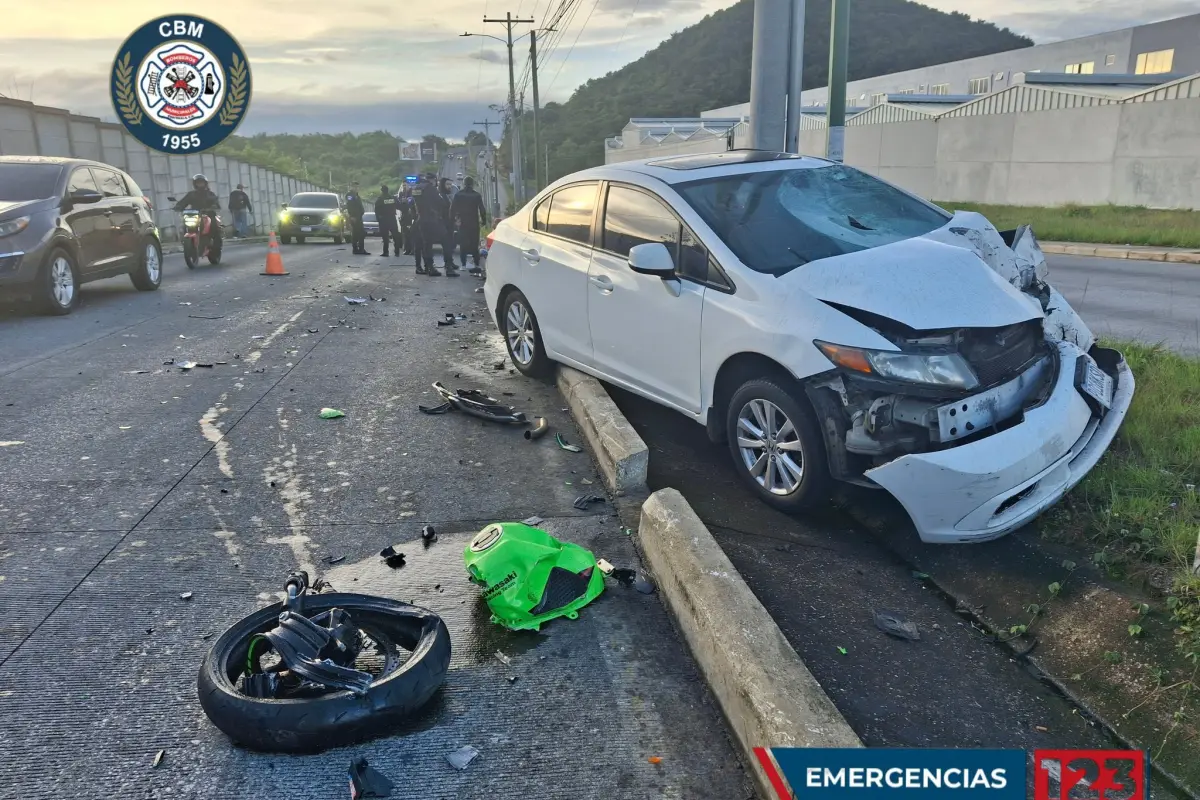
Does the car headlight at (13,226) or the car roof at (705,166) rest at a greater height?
the car roof at (705,166)

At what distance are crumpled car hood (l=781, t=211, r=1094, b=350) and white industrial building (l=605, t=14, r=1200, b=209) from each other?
13.3 m

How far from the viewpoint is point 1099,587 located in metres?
3.84

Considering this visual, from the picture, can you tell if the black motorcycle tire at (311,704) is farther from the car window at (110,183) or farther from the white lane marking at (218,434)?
the car window at (110,183)

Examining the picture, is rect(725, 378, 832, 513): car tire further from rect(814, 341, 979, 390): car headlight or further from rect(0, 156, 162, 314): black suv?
rect(0, 156, 162, 314): black suv

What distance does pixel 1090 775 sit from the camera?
2.88 m

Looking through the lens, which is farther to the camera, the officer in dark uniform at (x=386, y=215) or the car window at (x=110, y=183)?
the officer in dark uniform at (x=386, y=215)

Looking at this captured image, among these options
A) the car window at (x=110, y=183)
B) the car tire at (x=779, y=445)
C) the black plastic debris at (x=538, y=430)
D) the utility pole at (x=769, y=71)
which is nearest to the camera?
the car tire at (x=779, y=445)

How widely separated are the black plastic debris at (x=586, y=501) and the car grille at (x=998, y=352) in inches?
77.0

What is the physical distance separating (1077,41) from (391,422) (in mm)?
55121

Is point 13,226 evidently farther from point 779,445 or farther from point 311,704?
point 311,704

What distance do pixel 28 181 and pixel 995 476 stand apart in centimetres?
1107

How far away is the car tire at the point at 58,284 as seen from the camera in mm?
10227

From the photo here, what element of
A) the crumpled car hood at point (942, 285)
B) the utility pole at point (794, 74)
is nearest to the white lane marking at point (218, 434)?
the crumpled car hood at point (942, 285)

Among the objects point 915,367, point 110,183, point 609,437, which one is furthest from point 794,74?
point 110,183
